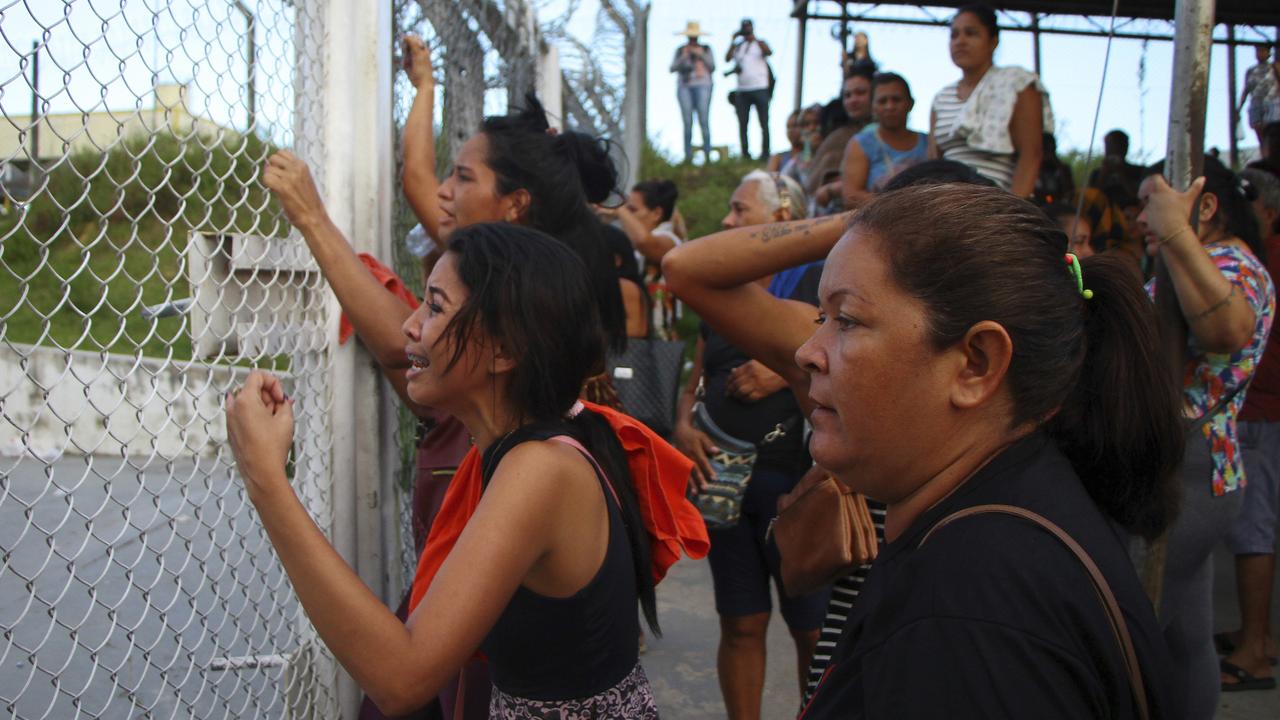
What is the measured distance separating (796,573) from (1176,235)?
128 cm

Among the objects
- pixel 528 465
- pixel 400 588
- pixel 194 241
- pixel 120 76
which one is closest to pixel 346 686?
pixel 400 588

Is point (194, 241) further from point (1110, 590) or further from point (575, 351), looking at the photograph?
point (1110, 590)

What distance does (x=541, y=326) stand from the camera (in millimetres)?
1841

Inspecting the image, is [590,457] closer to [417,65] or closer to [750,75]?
[417,65]

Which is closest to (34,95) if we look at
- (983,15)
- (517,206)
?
(517,206)

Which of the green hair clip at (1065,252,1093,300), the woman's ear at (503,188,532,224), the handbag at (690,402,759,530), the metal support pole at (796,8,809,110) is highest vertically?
the metal support pole at (796,8,809,110)

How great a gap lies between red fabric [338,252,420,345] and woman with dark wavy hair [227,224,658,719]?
733 millimetres

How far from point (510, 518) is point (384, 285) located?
1.27 metres

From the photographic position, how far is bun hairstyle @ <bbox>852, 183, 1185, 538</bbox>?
3.79 feet

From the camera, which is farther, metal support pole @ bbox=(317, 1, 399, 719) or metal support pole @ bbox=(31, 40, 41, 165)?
metal support pole @ bbox=(317, 1, 399, 719)

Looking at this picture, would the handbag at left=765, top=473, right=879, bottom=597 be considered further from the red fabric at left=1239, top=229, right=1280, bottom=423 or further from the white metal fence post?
the red fabric at left=1239, top=229, right=1280, bottom=423

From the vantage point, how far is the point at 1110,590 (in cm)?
102

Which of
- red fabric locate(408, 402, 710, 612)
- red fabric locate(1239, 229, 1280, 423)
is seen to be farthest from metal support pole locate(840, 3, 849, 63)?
red fabric locate(408, 402, 710, 612)

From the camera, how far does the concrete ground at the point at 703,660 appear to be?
3.53 meters
